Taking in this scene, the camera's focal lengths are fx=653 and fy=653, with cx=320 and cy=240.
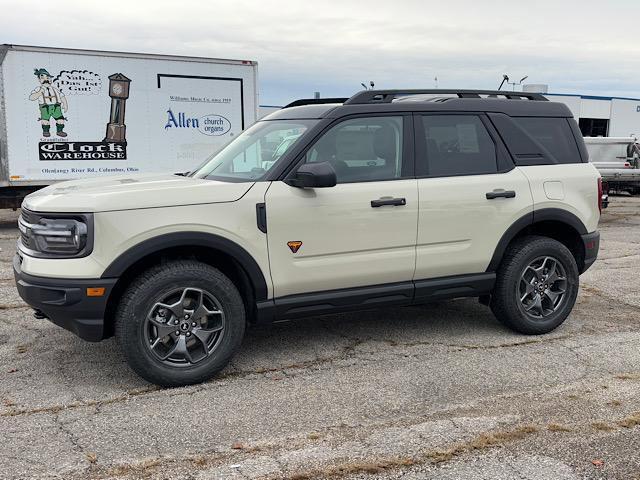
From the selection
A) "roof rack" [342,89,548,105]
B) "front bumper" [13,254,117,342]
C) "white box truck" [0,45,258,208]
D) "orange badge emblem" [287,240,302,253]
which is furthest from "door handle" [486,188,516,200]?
"white box truck" [0,45,258,208]

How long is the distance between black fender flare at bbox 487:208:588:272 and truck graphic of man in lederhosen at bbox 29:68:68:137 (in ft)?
31.4

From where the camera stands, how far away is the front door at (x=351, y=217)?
180 inches

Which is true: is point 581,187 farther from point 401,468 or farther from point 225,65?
point 225,65

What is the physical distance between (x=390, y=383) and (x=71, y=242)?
2288mm

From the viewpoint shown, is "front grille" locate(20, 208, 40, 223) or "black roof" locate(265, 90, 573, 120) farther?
"black roof" locate(265, 90, 573, 120)

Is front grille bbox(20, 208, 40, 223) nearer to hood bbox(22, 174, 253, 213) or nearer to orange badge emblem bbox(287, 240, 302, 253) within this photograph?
hood bbox(22, 174, 253, 213)

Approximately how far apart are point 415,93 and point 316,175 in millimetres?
1442

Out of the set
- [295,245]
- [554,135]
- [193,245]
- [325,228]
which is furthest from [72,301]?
[554,135]

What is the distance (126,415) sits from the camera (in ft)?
12.9

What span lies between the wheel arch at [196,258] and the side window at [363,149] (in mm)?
883

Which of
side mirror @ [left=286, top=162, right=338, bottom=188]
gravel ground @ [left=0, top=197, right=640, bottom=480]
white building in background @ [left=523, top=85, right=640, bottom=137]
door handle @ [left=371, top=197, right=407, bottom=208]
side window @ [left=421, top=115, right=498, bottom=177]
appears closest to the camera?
gravel ground @ [left=0, top=197, right=640, bottom=480]

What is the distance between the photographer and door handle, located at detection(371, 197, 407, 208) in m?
4.78

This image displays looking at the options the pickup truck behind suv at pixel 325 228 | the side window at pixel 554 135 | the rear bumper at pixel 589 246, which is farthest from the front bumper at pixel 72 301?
the rear bumper at pixel 589 246

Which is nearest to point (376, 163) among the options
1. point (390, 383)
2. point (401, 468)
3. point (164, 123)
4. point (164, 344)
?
point (390, 383)
